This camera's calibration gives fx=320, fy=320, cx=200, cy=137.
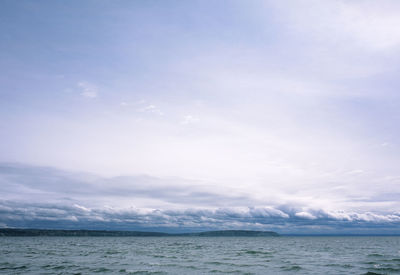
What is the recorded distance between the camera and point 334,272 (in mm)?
44594

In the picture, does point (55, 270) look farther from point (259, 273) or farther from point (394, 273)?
point (394, 273)

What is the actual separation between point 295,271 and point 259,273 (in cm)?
597

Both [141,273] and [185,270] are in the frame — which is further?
[185,270]

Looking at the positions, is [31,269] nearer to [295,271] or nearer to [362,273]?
[295,271]

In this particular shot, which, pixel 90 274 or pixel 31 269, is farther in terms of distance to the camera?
pixel 31 269

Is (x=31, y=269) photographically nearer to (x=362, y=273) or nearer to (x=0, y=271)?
(x=0, y=271)

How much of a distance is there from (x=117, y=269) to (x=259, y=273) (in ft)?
66.3

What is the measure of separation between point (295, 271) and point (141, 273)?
21588 millimetres

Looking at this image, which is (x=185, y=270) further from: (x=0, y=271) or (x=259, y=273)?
(x=0, y=271)

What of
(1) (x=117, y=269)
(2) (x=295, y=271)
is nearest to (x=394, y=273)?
(2) (x=295, y=271)

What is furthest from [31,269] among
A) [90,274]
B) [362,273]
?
[362,273]

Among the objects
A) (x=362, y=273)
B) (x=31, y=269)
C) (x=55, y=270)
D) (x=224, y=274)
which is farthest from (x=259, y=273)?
(x=31, y=269)

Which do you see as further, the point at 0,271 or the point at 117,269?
the point at 117,269

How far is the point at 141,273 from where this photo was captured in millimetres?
43062
